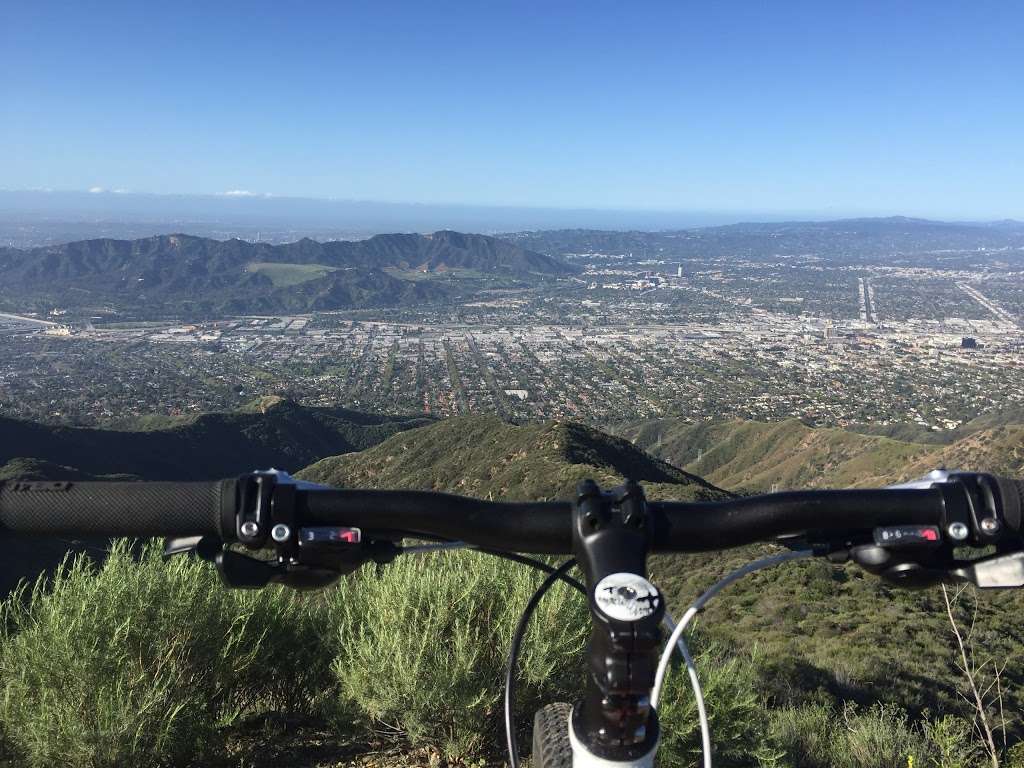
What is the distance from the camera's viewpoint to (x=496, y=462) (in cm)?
3369

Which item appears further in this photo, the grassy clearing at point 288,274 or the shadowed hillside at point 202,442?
the grassy clearing at point 288,274

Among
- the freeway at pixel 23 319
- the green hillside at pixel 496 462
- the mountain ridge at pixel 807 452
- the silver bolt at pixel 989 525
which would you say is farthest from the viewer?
the freeway at pixel 23 319

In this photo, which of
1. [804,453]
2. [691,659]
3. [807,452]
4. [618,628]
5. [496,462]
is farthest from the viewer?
[804,453]

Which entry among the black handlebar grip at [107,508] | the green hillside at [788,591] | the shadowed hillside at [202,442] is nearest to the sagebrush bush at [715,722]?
the green hillside at [788,591]

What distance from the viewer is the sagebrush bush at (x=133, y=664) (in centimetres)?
317

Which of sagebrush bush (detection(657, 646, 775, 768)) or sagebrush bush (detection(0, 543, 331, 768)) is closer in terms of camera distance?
sagebrush bush (detection(0, 543, 331, 768))

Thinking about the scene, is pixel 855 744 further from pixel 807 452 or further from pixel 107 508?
pixel 807 452

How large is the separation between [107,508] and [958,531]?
163 centimetres

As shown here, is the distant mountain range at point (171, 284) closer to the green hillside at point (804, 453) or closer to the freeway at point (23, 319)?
the freeway at point (23, 319)

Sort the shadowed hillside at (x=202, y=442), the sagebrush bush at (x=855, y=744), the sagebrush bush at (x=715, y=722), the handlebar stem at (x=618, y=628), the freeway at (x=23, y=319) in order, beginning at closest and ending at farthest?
the handlebar stem at (x=618, y=628), the sagebrush bush at (x=715, y=722), the sagebrush bush at (x=855, y=744), the shadowed hillside at (x=202, y=442), the freeway at (x=23, y=319)

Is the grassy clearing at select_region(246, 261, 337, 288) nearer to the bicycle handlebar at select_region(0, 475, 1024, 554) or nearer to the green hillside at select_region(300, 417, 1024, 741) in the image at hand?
the green hillside at select_region(300, 417, 1024, 741)

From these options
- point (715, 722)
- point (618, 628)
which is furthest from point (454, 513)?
point (715, 722)

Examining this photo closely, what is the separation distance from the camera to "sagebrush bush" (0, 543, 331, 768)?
3.17m

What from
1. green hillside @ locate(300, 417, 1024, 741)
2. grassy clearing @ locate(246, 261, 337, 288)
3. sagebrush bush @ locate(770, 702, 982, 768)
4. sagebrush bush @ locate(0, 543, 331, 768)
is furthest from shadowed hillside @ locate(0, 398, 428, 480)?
grassy clearing @ locate(246, 261, 337, 288)
